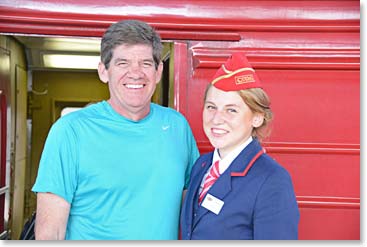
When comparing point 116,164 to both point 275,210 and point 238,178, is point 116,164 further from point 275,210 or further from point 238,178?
point 275,210

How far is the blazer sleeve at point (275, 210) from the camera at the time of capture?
1.16 metres

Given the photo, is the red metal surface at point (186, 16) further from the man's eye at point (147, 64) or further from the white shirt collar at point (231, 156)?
the white shirt collar at point (231, 156)

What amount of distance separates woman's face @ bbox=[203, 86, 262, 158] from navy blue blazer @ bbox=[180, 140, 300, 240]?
47 mm

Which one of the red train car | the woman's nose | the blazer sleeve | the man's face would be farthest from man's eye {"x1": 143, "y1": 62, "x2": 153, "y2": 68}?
the blazer sleeve

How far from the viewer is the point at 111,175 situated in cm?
135

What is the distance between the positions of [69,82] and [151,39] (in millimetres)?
2918

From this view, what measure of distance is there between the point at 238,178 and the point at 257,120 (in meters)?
0.17

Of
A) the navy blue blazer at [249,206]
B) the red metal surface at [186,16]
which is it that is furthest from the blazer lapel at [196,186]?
the red metal surface at [186,16]

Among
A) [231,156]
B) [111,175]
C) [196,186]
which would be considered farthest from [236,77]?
[111,175]

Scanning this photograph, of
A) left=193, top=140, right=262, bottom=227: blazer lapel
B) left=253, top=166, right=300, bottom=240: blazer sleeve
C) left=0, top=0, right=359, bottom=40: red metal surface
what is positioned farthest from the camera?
left=0, top=0, right=359, bottom=40: red metal surface

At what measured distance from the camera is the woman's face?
127 cm

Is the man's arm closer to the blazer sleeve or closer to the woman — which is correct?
the woman

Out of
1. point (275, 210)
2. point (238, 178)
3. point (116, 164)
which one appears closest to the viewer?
point (275, 210)

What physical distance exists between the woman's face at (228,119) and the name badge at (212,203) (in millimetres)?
144
